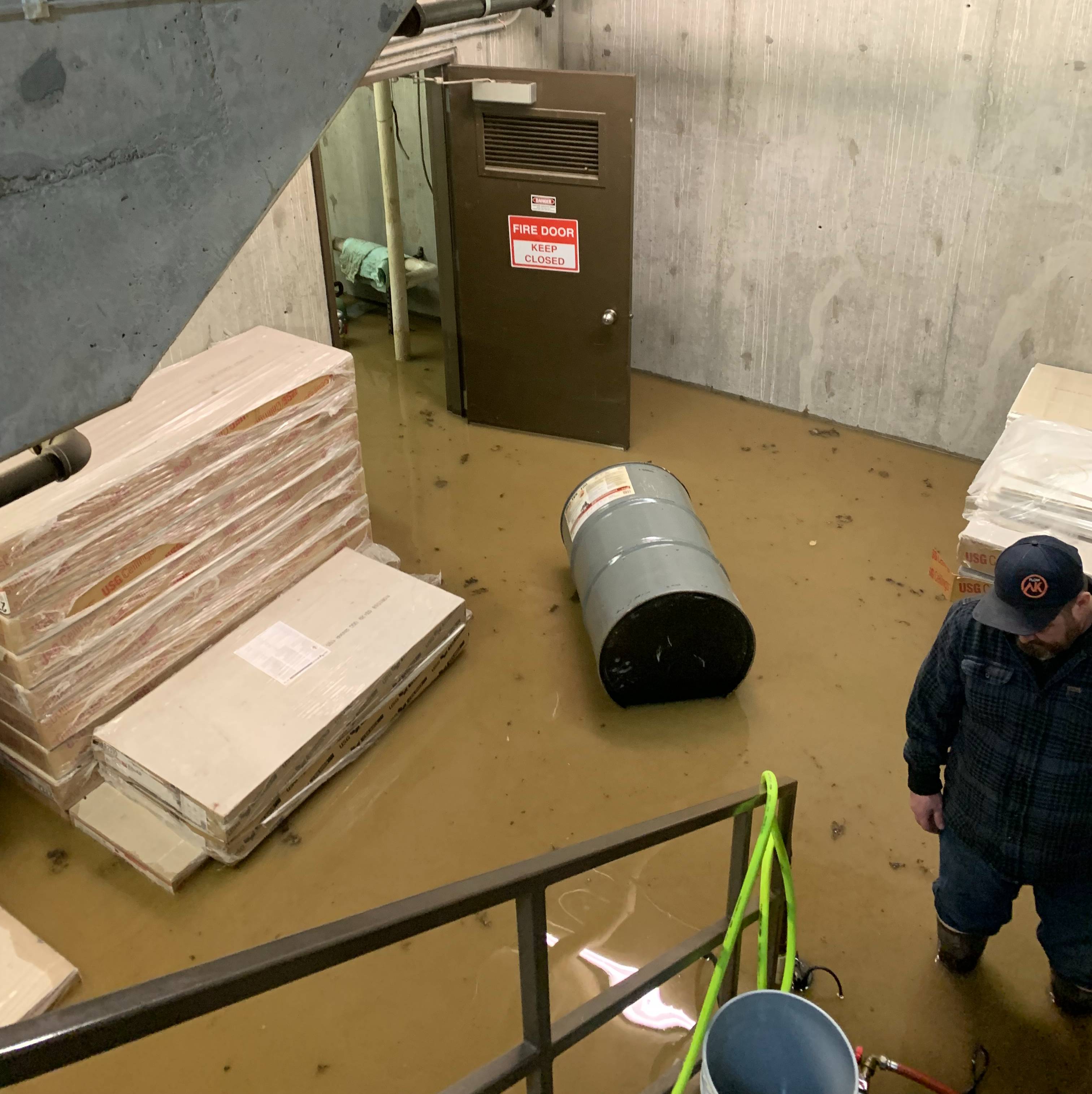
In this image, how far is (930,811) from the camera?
2578mm

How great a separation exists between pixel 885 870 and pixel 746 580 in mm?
1506

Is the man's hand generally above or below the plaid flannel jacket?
below

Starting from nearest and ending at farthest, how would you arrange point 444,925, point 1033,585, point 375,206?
point 444,925
point 1033,585
point 375,206

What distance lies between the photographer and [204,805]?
299cm

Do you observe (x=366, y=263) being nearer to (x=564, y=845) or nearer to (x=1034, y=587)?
(x=564, y=845)

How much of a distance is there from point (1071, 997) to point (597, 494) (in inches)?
91.5

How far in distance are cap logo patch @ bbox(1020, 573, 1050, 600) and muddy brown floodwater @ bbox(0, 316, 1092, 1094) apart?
131 centimetres

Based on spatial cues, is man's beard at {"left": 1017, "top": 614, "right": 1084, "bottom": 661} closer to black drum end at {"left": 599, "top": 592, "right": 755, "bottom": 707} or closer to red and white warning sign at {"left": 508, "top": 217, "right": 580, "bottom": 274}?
black drum end at {"left": 599, "top": 592, "right": 755, "bottom": 707}

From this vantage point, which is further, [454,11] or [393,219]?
[393,219]

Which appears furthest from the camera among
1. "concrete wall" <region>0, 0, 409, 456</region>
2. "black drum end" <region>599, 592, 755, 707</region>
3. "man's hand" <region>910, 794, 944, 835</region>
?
"black drum end" <region>599, 592, 755, 707</region>

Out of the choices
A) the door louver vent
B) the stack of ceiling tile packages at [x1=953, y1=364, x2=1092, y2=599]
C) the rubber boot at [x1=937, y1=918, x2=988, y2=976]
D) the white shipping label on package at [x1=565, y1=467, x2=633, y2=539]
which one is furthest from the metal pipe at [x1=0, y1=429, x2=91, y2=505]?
the door louver vent

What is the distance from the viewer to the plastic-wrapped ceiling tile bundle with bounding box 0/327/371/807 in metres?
2.96

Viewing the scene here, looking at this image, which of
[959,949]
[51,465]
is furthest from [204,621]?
[959,949]

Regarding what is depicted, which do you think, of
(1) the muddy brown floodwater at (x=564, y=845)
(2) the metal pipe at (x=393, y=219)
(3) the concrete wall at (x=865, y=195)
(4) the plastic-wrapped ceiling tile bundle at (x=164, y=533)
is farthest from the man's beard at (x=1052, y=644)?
(2) the metal pipe at (x=393, y=219)
